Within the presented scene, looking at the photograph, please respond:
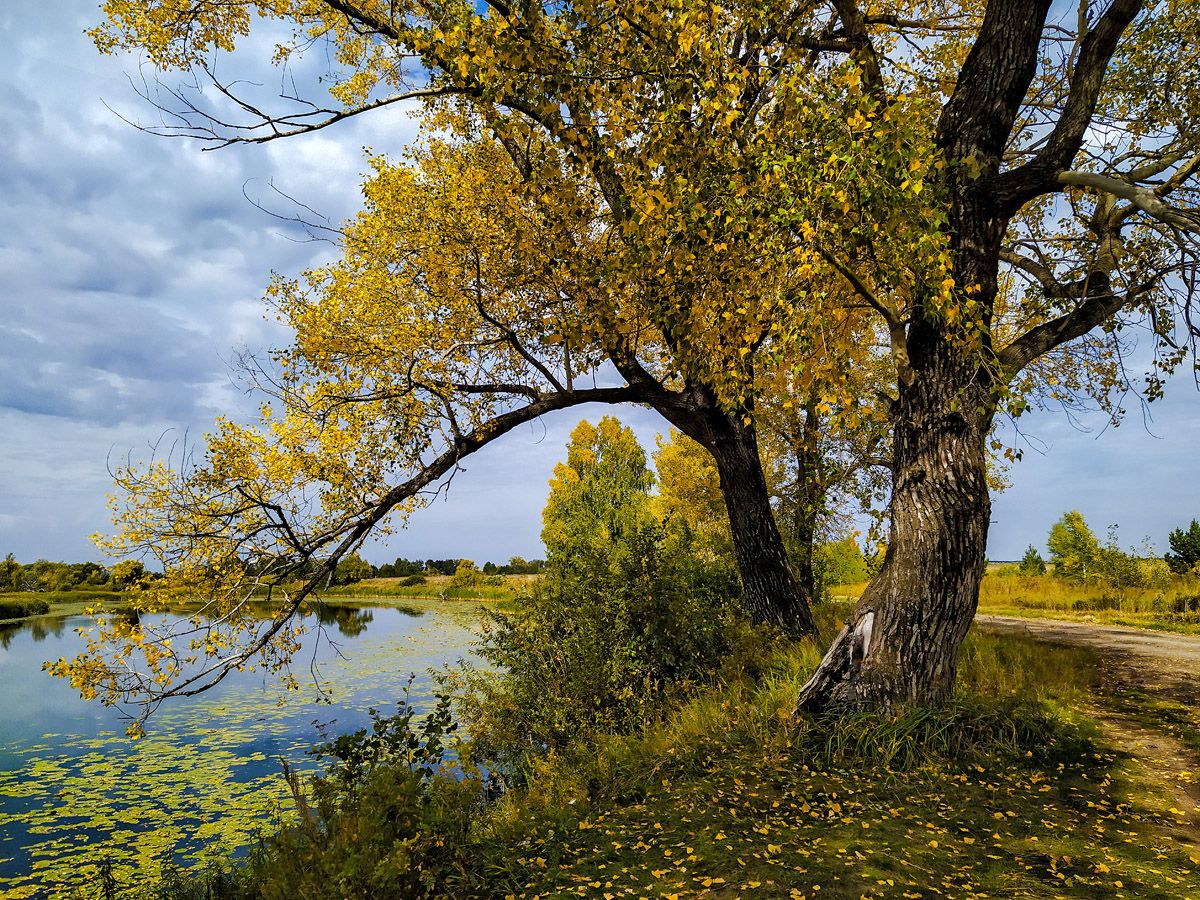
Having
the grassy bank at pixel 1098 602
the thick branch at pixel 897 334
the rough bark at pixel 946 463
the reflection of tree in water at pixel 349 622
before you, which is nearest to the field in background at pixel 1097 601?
the grassy bank at pixel 1098 602

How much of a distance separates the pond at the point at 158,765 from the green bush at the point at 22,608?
21.3 metres

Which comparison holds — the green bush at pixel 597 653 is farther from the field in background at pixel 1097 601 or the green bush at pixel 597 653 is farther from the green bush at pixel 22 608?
the green bush at pixel 22 608

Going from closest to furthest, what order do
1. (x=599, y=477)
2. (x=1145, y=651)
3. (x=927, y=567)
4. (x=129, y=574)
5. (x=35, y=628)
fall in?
(x=927, y=567) → (x=129, y=574) → (x=1145, y=651) → (x=599, y=477) → (x=35, y=628)

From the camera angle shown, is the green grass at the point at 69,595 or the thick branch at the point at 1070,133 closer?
the thick branch at the point at 1070,133

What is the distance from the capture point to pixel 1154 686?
27.2 ft

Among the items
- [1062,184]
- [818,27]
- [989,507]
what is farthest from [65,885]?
[818,27]

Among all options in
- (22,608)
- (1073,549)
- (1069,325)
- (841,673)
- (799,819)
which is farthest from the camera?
(22,608)

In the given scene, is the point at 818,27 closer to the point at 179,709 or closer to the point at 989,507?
the point at 989,507

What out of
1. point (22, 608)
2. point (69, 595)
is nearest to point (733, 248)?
point (22, 608)

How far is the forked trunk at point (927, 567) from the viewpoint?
576cm

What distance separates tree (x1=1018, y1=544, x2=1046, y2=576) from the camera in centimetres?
2998

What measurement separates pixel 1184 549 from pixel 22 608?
62.7 metres

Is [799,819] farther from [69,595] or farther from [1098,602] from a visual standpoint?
[69,595]

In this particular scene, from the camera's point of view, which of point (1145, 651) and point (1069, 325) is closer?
point (1069, 325)
